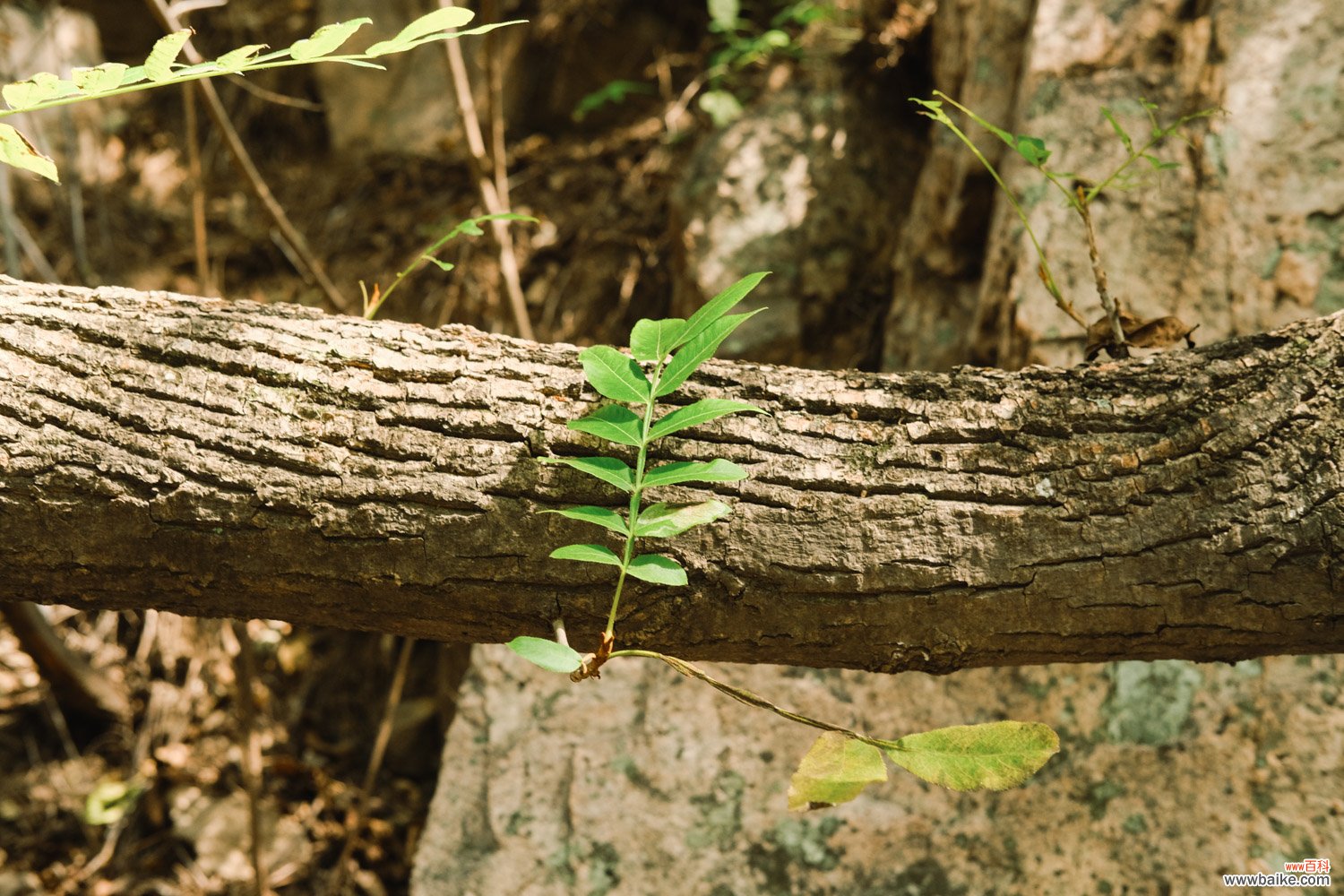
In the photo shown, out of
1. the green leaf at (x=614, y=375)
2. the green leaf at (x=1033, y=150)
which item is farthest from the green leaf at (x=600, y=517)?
the green leaf at (x=1033, y=150)

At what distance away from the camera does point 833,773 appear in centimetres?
88

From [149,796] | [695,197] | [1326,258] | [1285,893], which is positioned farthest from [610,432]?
[149,796]

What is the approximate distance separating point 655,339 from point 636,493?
0.17m

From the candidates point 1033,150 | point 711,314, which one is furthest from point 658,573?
point 1033,150

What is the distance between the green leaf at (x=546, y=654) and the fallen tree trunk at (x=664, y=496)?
0.13 metres

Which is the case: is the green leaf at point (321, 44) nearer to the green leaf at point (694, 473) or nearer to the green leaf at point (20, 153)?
the green leaf at point (20, 153)

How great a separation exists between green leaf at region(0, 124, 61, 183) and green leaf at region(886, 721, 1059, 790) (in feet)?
3.10

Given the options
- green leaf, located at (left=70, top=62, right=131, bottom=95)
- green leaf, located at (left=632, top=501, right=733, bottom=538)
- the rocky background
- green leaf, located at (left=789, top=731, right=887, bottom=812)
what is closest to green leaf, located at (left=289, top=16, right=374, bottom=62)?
green leaf, located at (left=70, top=62, right=131, bottom=95)

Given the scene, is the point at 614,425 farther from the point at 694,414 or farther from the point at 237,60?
the point at 237,60

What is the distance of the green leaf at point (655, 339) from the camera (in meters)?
0.96

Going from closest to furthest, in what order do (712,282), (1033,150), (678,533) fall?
(678,533) → (1033,150) → (712,282)

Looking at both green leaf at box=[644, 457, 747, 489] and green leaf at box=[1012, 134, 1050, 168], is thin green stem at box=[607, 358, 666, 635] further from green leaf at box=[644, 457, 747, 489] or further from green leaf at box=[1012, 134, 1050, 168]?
green leaf at box=[1012, 134, 1050, 168]

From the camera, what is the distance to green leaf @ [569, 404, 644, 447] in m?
0.92

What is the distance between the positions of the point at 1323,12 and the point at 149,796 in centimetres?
357
